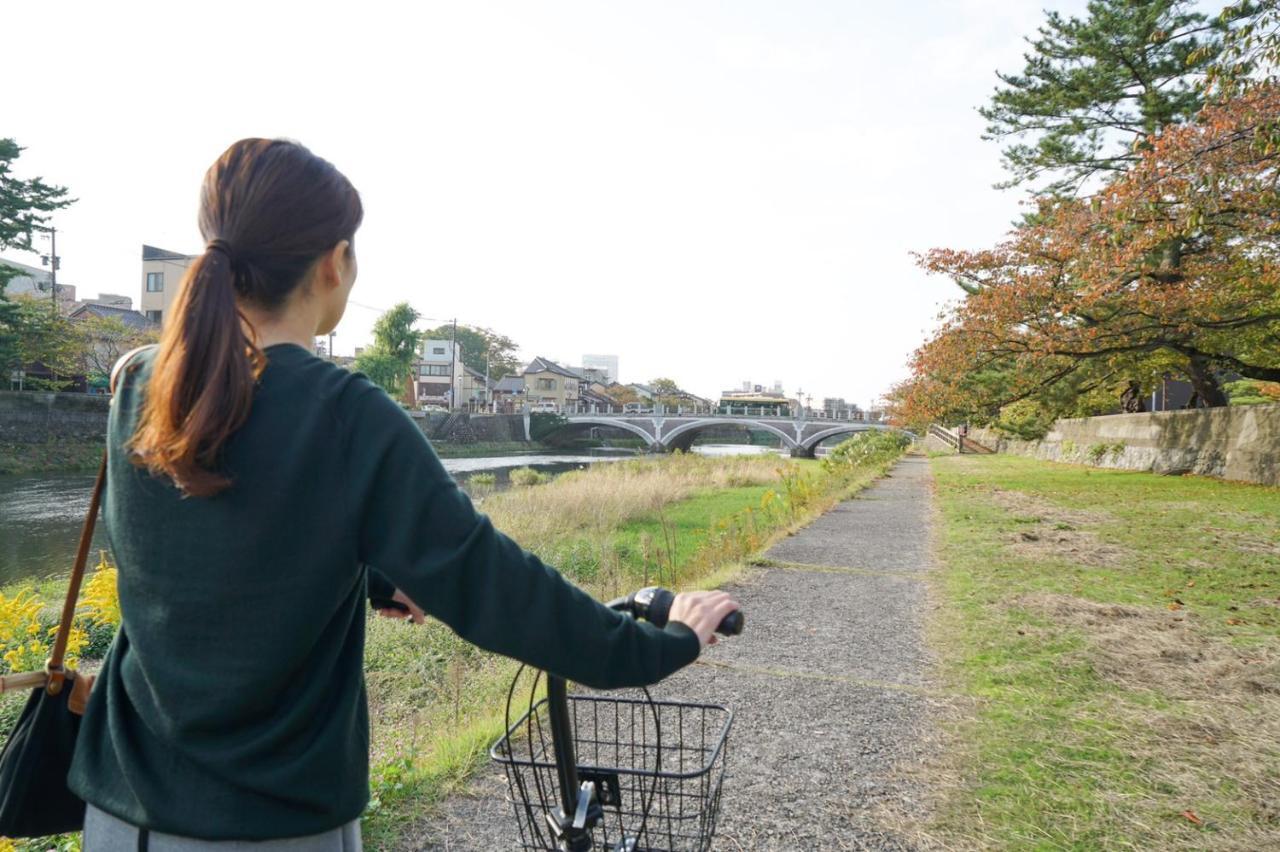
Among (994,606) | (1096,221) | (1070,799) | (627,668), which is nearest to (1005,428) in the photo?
(1096,221)

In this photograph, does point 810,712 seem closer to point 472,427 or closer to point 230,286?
point 230,286

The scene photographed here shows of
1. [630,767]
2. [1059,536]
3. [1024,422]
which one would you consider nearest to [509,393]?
[1024,422]

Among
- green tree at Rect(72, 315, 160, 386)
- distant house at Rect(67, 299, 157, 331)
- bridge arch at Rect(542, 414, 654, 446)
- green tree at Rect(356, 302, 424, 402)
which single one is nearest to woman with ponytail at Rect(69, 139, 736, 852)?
green tree at Rect(72, 315, 160, 386)

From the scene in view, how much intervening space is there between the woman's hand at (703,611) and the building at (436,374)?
6630 centimetres

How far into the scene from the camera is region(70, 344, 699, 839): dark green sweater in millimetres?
920

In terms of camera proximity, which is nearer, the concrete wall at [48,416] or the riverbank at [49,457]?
the riverbank at [49,457]

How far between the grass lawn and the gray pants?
6.63 feet

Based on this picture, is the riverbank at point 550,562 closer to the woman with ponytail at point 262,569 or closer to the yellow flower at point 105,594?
the yellow flower at point 105,594

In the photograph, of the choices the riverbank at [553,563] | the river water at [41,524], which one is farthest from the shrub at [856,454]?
the river water at [41,524]

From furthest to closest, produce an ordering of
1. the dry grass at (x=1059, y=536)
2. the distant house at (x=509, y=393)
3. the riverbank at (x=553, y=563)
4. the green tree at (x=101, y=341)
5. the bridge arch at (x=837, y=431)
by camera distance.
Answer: the distant house at (x=509, y=393), the bridge arch at (x=837, y=431), the green tree at (x=101, y=341), the dry grass at (x=1059, y=536), the riverbank at (x=553, y=563)

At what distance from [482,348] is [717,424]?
1582 inches

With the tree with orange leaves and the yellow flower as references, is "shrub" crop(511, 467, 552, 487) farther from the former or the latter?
the yellow flower

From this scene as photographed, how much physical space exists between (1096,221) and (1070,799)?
846 cm

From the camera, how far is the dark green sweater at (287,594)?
92 cm
